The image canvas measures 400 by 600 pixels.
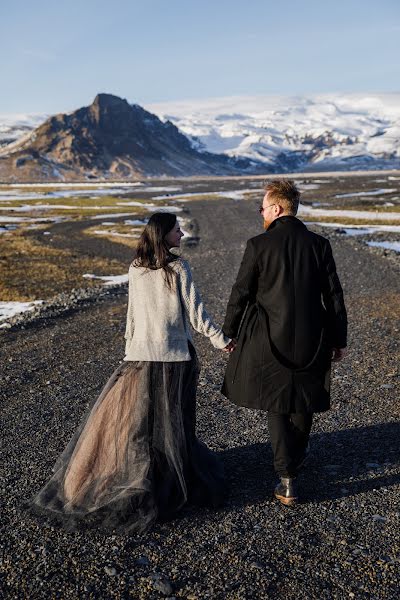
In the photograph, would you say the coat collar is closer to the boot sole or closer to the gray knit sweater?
the gray knit sweater

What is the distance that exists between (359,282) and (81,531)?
15.2 metres

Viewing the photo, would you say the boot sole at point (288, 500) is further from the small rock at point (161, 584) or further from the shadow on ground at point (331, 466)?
the small rock at point (161, 584)

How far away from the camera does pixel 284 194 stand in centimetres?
524

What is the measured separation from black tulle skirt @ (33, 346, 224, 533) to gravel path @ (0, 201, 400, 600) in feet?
0.59

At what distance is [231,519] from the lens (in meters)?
5.38

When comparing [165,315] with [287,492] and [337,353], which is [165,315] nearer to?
[337,353]

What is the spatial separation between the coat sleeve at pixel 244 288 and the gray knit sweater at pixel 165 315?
0.16 m

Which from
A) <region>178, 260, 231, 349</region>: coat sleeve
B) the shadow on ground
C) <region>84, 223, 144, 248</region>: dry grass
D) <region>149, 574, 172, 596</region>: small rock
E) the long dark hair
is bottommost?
<region>84, 223, 144, 248</region>: dry grass

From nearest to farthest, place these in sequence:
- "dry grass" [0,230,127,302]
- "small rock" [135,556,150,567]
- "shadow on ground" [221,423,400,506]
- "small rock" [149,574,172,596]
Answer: "small rock" [149,574,172,596] → "small rock" [135,556,150,567] → "shadow on ground" [221,423,400,506] → "dry grass" [0,230,127,302]

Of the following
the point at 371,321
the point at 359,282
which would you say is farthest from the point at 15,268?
the point at 371,321

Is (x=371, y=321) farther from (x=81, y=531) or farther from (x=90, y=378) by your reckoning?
(x=81, y=531)

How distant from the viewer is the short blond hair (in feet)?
17.1

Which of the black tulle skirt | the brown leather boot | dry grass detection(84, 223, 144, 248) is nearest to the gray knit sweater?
the black tulle skirt

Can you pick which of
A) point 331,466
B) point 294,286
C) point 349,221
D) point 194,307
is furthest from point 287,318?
point 349,221
